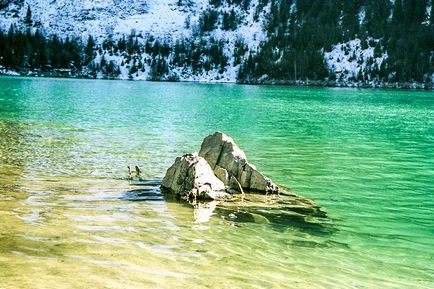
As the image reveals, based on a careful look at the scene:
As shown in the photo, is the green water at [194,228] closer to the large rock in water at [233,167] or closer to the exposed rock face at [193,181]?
the exposed rock face at [193,181]

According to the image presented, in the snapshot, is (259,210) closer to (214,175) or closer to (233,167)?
(214,175)

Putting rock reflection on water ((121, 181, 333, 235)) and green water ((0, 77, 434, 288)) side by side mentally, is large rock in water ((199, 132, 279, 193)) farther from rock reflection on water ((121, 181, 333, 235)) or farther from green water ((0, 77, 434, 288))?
green water ((0, 77, 434, 288))

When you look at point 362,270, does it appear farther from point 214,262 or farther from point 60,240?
point 60,240

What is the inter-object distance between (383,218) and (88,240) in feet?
27.8

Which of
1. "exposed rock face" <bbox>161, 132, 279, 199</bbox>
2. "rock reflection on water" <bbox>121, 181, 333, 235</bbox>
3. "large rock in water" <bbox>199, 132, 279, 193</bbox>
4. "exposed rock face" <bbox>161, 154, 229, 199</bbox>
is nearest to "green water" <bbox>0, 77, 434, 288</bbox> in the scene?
"rock reflection on water" <bbox>121, 181, 333, 235</bbox>

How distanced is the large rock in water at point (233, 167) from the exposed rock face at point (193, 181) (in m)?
0.96

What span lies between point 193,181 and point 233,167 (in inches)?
96.2

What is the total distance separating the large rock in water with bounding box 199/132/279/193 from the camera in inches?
741

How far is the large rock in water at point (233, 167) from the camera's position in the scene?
18.8 metres

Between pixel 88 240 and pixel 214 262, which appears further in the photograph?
pixel 88 240

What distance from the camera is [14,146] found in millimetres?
27156

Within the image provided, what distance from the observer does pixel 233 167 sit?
19.6 metres

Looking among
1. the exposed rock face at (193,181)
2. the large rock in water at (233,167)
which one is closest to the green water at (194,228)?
the exposed rock face at (193,181)

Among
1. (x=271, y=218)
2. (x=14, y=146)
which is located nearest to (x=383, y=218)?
(x=271, y=218)
